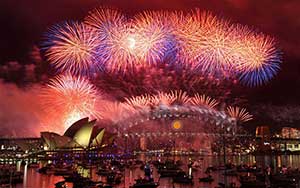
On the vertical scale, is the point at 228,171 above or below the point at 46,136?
below

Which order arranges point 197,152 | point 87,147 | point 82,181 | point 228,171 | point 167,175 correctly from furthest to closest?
point 197,152
point 87,147
point 228,171
point 167,175
point 82,181

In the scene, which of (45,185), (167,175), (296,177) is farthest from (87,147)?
(296,177)

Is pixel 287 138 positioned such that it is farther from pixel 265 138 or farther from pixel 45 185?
pixel 45 185

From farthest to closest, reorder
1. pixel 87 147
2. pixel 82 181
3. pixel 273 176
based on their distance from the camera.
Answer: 1. pixel 87 147
2. pixel 273 176
3. pixel 82 181

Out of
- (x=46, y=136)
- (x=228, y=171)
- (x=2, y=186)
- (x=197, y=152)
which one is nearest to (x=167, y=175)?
(x=228, y=171)

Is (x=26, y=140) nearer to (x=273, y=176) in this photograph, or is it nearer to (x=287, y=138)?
(x=287, y=138)

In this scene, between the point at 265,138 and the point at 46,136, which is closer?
the point at 46,136

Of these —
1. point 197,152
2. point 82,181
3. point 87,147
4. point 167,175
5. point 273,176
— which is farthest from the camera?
point 197,152

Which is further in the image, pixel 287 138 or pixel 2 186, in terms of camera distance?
pixel 287 138

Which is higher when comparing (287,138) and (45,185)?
(287,138)
